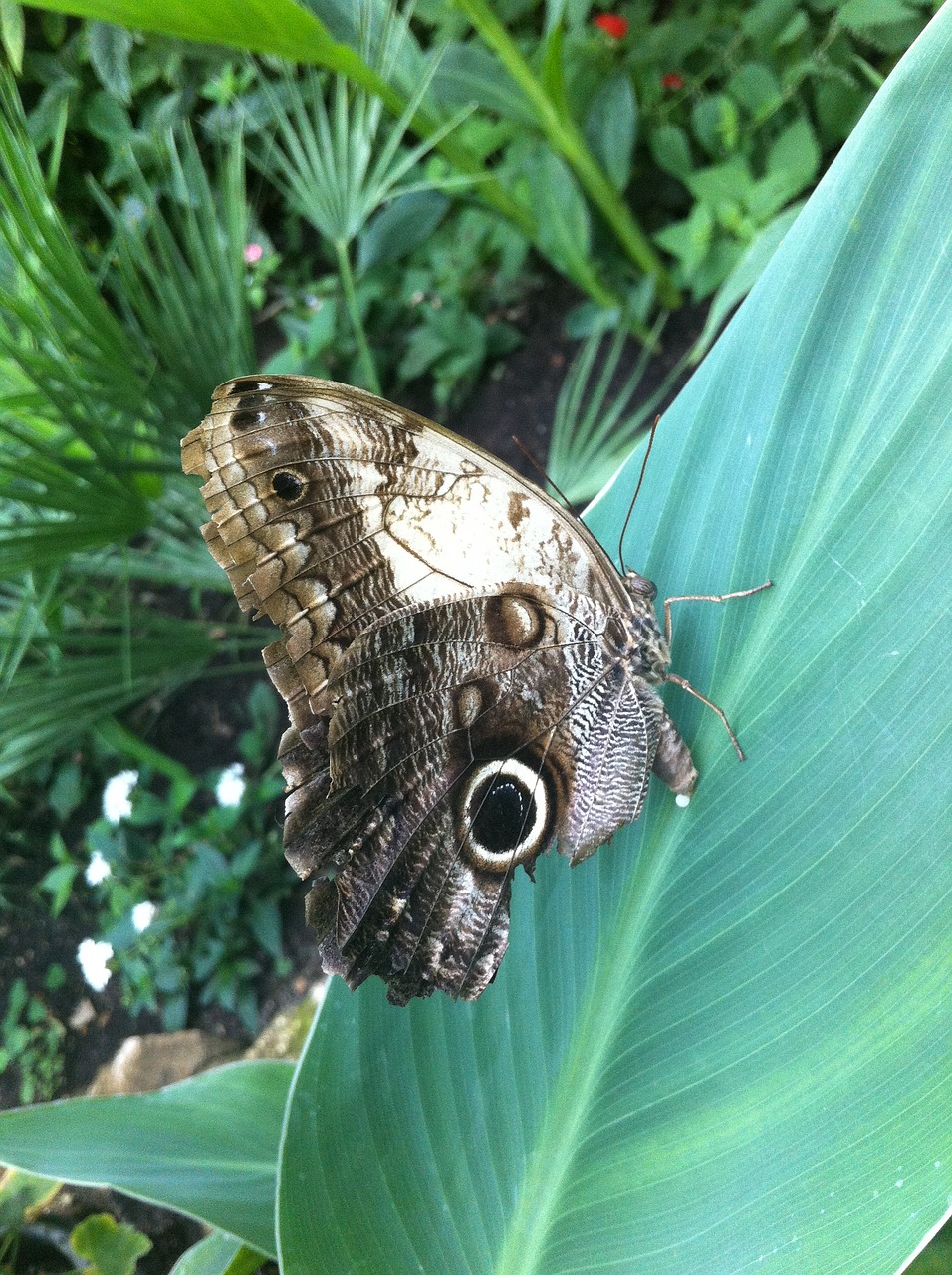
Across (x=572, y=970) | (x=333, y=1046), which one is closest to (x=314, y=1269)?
(x=333, y=1046)

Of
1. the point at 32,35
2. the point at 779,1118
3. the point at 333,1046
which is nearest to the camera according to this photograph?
the point at 779,1118

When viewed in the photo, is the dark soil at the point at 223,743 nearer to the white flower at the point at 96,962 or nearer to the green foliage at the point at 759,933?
the white flower at the point at 96,962

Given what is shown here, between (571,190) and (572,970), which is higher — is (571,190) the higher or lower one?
the higher one

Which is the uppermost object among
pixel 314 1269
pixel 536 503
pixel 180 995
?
pixel 536 503

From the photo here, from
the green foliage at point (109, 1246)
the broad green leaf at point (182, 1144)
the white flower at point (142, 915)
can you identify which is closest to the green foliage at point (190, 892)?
the white flower at point (142, 915)

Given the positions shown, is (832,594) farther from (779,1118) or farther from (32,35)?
(32,35)

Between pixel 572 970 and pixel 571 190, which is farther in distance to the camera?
pixel 571 190

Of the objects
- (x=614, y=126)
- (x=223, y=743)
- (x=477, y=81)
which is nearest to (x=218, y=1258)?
(x=223, y=743)
